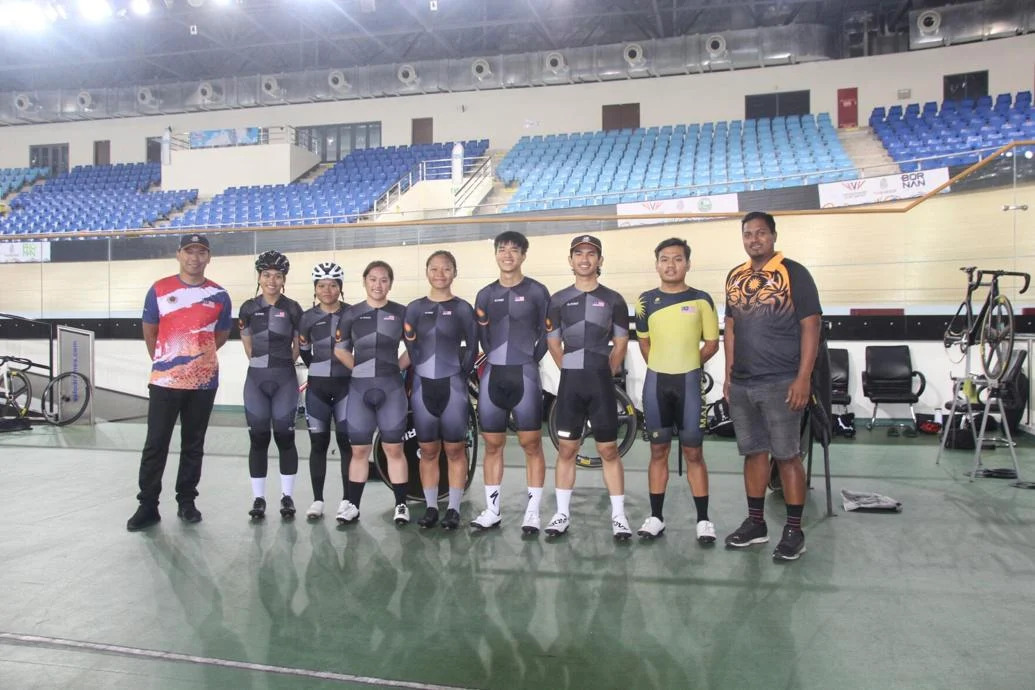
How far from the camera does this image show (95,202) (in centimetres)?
1909

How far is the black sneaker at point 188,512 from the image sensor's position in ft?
14.3

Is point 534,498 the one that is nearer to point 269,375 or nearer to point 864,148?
point 269,375

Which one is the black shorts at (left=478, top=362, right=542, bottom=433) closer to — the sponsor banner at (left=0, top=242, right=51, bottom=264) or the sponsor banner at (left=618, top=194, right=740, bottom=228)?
the sponsor banner at (left=618, top=194, right=740, bottom=228)

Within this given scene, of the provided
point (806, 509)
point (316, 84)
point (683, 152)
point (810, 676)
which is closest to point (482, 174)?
point (683, 152)

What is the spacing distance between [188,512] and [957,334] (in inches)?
238

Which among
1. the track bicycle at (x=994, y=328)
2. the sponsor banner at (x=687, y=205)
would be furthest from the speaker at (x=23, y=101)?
the track bicycle at (x=994, y=328)

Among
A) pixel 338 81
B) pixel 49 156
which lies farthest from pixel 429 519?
pixel 49 156

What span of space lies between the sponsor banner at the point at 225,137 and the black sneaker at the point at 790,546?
20.2 m

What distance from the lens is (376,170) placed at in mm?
18953

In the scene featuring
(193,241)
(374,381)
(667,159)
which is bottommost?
(374,381)

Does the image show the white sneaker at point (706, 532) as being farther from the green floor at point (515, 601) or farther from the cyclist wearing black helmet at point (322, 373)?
the cyclist wearing black helmet at point (322, 373)

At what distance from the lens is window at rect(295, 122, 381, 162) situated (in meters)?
21.4

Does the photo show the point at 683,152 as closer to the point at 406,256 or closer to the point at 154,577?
the point at 406,256

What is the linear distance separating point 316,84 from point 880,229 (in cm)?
1731
